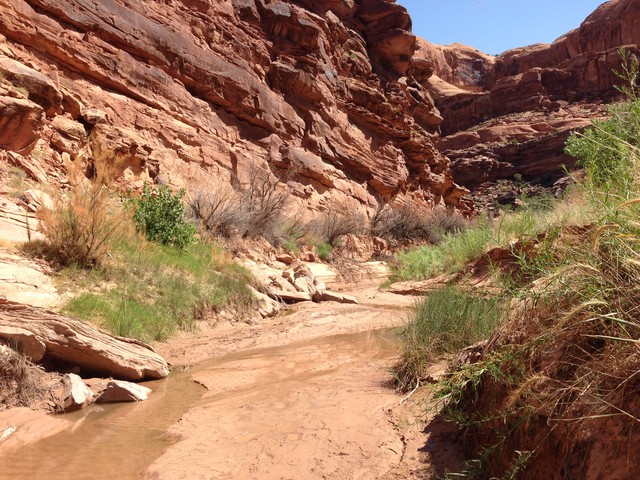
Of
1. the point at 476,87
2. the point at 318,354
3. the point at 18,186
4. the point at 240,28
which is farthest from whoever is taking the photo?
the point at 476,87

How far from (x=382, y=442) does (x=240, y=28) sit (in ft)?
67.1

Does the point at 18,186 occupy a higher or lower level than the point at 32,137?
lower

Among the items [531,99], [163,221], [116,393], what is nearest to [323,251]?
[163,221]

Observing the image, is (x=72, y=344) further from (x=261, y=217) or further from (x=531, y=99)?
(x=531, y=99)

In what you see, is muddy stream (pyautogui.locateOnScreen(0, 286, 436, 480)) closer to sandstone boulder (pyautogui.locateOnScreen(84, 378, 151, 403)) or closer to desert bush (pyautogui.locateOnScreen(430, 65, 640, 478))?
sandstone boulder (pyautogui.locateOnScreen(84, 378, 151, 403))

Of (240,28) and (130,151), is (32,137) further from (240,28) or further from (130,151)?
(240,28)

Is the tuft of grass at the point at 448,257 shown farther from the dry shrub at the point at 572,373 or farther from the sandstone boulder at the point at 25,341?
the sandstone boulder at the point at 25,341

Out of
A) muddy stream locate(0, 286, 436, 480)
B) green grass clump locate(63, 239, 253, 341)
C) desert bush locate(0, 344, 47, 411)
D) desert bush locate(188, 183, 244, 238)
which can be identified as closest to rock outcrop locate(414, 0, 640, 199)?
desert bush locate(188, 183, 244, 238)

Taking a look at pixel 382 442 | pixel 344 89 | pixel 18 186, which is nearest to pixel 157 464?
pixel 382 442

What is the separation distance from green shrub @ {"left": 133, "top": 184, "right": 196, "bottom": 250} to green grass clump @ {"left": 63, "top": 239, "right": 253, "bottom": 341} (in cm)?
29

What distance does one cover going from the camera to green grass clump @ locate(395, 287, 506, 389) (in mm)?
3998

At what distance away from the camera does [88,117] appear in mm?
11859

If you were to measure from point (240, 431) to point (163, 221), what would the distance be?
626cm

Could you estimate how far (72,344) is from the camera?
4234 millimetres
